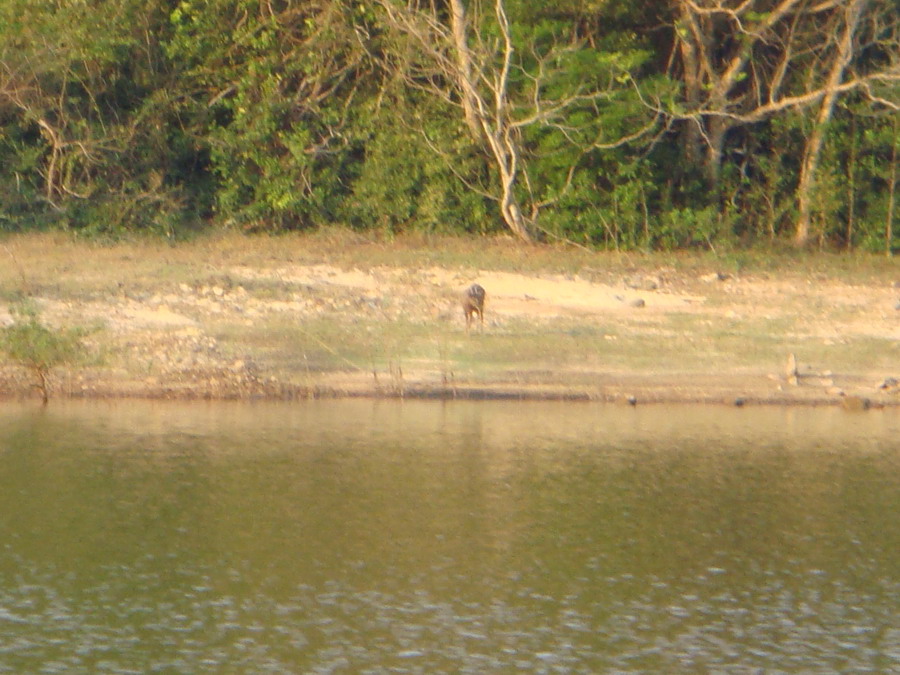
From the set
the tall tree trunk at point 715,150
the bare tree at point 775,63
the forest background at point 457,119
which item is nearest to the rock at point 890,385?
the forest background at point 457,119

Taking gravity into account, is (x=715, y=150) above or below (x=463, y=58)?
below

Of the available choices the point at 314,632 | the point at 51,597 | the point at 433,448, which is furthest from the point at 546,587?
the point at 433,448

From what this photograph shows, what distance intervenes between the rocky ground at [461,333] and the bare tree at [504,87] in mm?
2291

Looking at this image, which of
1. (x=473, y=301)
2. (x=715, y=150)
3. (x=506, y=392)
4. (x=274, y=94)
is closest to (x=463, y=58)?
(x=274, y=94)

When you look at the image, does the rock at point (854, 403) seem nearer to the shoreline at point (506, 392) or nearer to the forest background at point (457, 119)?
the shoreline at point (506, 392)

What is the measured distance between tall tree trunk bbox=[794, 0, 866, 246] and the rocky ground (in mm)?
2481

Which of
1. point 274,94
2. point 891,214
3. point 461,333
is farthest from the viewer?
point 274,94

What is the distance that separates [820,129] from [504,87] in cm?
468

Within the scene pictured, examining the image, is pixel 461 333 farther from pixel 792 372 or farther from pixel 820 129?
pixel 820 129

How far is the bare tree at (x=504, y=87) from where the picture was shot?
65.6 feet

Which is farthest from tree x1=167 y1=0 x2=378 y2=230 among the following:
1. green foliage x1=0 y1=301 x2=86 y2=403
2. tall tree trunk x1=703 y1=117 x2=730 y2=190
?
green foliage x1=0 y1=301 x2=86 y2=403

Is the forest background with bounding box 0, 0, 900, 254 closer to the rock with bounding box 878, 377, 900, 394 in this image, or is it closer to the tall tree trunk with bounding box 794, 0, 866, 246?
the tall tree trunk with bounding box 794, 0, 866, 246

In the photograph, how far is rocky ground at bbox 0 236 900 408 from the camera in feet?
50.3

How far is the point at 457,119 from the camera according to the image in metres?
21.2
